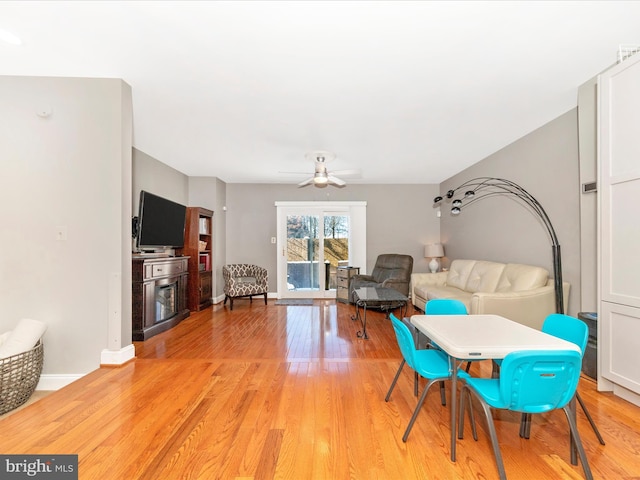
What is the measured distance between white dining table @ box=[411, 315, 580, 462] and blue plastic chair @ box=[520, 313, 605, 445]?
0.68 feet

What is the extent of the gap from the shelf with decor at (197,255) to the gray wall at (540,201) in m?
4.83

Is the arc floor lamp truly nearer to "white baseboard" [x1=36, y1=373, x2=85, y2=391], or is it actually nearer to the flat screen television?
the flat screen television

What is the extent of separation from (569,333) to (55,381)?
4038 millimetres

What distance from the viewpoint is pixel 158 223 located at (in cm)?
419

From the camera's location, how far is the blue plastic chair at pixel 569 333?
1698 millimetres

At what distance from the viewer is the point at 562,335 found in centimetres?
190

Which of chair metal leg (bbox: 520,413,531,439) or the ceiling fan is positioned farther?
the ceiling fan

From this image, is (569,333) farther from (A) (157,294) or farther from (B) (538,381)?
(A) (157,294)

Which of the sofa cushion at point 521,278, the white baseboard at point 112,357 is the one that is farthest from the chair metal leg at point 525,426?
the white baseboard at point 112,357

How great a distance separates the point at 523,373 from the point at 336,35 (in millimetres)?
2267

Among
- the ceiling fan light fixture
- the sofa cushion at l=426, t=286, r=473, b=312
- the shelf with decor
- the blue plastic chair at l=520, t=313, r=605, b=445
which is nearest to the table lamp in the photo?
the sofa cushion at l=426, t=286, r=473, b=312

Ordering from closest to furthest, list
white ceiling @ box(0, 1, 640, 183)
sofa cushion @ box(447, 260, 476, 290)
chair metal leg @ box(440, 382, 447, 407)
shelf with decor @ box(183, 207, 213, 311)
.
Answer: white ceiling @ box(0, 1, 640, 183) < chair metal leg @ box(440, 382, 447, 407) < sofa cushion @ box(447, 260, 476, 290) < shelf with decor @ box(183, 207, 213, 311)

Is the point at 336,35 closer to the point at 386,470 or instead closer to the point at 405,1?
the point at 405,1

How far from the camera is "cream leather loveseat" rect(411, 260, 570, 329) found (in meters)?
3.17
